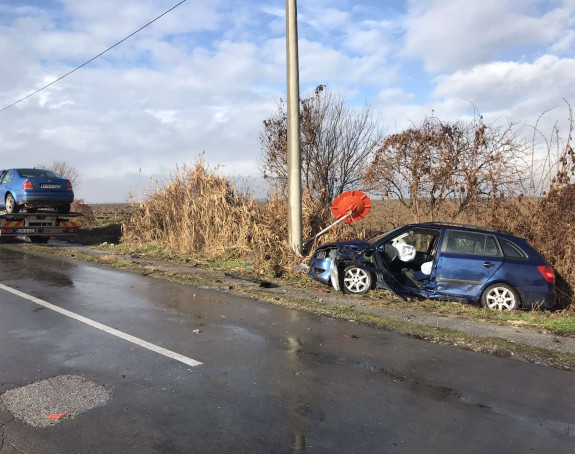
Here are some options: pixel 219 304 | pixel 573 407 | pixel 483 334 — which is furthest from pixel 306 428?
pixel 219 304

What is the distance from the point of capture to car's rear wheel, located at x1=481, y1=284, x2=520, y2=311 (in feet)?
26.6

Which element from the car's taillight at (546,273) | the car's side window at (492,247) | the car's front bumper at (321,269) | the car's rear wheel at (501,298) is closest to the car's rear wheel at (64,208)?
the car's front bumper at (321,269)

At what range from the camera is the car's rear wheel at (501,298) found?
26.6ft

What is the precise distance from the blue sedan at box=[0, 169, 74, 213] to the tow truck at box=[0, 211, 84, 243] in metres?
0.33

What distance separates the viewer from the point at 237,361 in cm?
526

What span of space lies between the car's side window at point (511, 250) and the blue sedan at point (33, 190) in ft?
49.8

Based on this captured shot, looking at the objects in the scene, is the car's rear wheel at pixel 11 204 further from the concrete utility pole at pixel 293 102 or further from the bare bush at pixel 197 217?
the concrete utility pole at pixel 293 102

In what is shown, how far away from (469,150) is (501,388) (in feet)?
28.1

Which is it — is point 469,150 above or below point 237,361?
above

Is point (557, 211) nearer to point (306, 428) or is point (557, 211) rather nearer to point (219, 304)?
point (219, 304)

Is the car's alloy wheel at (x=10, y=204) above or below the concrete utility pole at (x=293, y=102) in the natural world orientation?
below

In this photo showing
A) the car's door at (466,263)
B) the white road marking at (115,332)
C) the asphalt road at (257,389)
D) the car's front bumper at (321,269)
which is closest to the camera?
the asphalt road at (257,389)

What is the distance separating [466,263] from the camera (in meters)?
8.31

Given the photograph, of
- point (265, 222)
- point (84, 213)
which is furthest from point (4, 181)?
point (265, 222)
